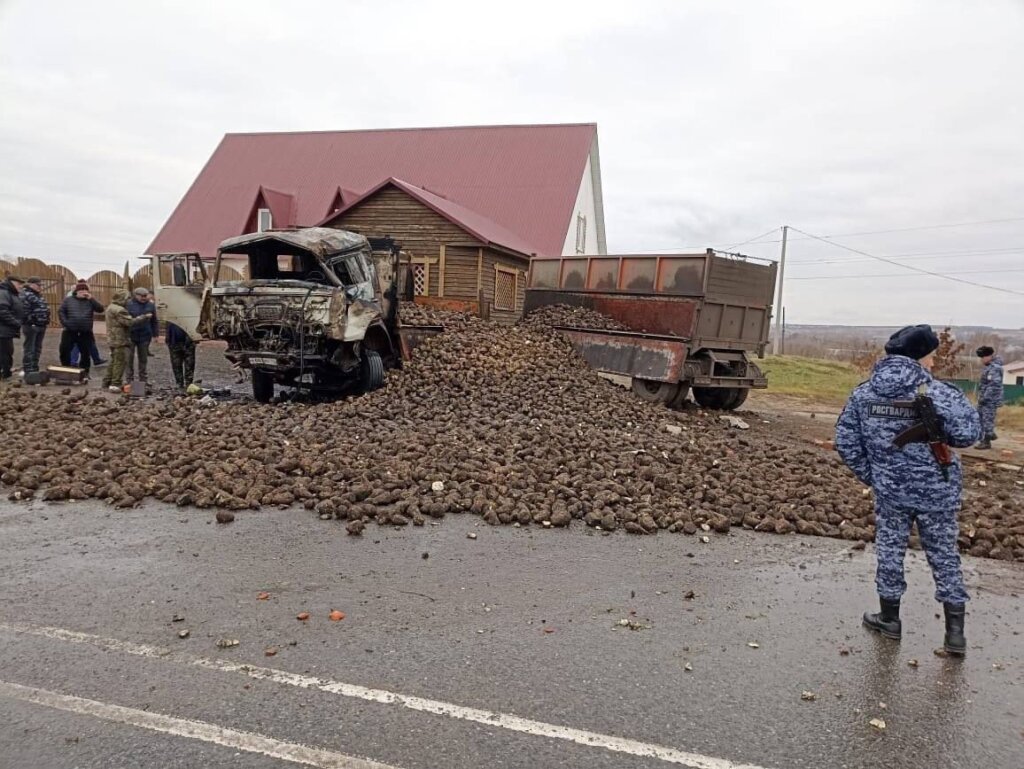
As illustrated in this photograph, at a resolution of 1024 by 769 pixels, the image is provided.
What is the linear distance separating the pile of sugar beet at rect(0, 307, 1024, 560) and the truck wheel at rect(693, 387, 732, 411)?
265 centimetres

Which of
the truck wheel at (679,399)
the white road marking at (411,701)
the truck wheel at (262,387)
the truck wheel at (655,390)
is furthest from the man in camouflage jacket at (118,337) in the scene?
the white road marking at (411,701)

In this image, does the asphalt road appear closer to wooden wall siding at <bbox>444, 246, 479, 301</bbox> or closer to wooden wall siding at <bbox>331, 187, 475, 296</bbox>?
wooden wall siding at <bbox>444, 246, 479, 301</bbox>

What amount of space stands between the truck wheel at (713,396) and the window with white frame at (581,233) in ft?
66.5

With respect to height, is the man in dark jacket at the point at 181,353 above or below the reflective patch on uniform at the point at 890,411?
below

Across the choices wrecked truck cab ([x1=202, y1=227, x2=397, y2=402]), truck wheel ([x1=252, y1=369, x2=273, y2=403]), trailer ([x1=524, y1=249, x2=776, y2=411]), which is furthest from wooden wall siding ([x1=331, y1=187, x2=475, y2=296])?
truck wheel ([x1=252, y1=369, x2=273, y2=403])

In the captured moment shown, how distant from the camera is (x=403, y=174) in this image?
3170cm

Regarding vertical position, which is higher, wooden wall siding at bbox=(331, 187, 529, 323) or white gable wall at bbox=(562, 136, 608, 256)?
white gable wall at bbox=(562, 136, 608, 256)

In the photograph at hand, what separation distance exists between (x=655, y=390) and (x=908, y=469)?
28.8 feet

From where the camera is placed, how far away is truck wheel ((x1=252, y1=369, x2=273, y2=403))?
12.0 metres

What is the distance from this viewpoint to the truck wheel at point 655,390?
12.6 m

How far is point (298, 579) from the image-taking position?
4723 mm

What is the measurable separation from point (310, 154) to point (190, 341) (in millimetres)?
22799

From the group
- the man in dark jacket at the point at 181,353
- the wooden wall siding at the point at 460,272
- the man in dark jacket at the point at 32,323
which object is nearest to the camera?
the man in dark jacket at the point at 181,353

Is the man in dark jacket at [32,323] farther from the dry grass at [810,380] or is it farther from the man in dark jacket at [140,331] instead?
the dry grass at [810,380]
